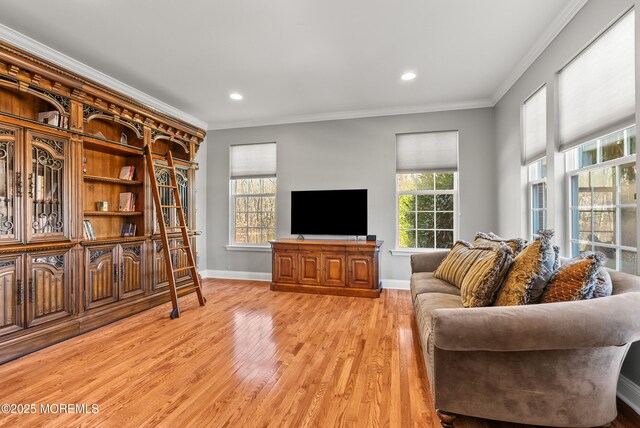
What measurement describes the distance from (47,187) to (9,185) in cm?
27

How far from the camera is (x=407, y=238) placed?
4641mm

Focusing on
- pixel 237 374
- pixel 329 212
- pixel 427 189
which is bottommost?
pixel 237 374

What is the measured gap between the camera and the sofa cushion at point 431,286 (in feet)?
8.76

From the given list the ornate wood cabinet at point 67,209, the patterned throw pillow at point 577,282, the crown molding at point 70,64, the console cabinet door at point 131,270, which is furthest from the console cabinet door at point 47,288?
the patterned throw pillow at point 577,282

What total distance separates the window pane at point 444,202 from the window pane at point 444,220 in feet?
0.25

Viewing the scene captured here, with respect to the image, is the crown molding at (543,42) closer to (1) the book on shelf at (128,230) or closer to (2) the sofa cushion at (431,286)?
(2) the sofa cushion at (431,286)

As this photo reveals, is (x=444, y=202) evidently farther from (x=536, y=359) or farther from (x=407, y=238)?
(x=536, y=359)

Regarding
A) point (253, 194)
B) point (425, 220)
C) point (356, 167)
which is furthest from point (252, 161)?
point (425, 220)

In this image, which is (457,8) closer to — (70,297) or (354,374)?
(354,374)

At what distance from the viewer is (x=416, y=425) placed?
164 cm

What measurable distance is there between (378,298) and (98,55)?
4293mm

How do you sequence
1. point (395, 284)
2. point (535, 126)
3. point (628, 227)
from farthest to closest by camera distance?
point (395, 284)
point (535, 126)
point (628, 227)

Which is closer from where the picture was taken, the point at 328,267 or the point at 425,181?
the point at 328,267

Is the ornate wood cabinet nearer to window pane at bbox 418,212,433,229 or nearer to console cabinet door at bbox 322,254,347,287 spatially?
console cabinet door at bbox 322,254,347,287
